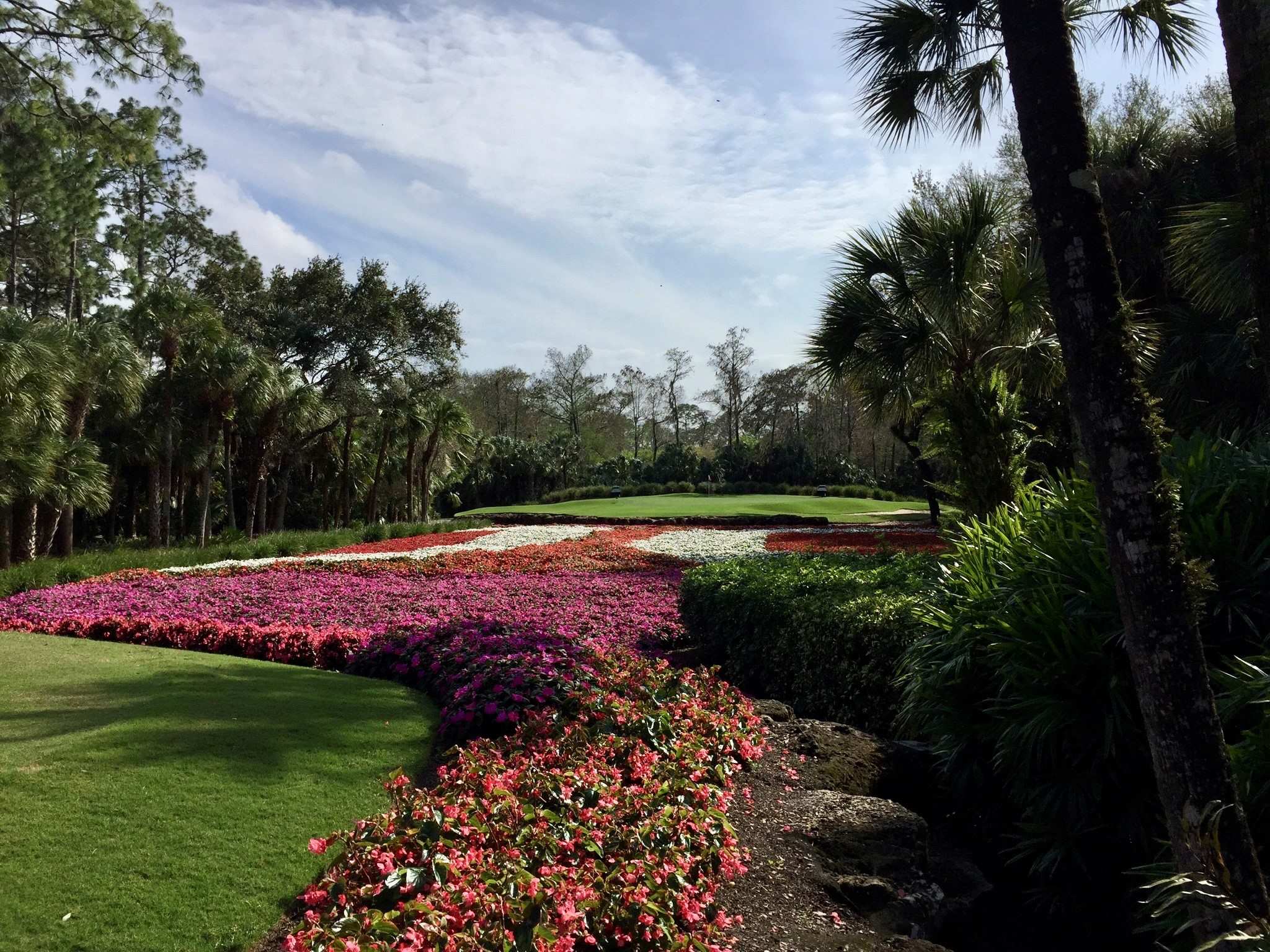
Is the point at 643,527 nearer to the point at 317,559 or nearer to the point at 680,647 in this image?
the point at 317,559

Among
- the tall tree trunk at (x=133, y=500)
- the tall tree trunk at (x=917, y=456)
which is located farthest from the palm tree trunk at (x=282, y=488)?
the tall tree trunk at (x=917, y=456)

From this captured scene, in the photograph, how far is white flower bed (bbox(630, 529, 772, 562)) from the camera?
1652 cm

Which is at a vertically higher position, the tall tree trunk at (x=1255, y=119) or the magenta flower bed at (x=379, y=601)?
the tall tree trunk at (x=1255, y=119)

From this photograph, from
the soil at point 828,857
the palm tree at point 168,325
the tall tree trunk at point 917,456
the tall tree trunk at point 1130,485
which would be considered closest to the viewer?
the tall tree trunk at point 1130,485

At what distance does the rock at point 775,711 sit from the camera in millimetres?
5648

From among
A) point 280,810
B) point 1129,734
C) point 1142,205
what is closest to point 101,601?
point 280,810

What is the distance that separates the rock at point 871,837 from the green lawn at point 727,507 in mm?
25211

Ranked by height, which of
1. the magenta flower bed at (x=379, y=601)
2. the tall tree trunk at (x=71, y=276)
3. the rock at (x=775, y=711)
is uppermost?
the tall tree trunk at (x=71, y=276)

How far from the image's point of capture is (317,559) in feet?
53.5

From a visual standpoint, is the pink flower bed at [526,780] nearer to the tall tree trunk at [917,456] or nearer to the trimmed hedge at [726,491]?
the tall tree trunk at [917,456]

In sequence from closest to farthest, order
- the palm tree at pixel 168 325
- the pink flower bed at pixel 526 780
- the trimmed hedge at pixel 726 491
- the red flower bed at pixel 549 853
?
1. the red flower bed at pixel 549 853
2. the pink flower bed at pixel 526 780
3. the palm tree at pixel 168 325
4. the trimmed hedge at pixel 726 491

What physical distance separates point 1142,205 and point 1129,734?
15.6m

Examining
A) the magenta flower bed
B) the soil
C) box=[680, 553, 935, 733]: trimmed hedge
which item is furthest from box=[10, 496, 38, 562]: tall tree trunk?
the soil

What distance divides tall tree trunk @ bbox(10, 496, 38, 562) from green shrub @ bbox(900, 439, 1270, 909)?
21148mm
